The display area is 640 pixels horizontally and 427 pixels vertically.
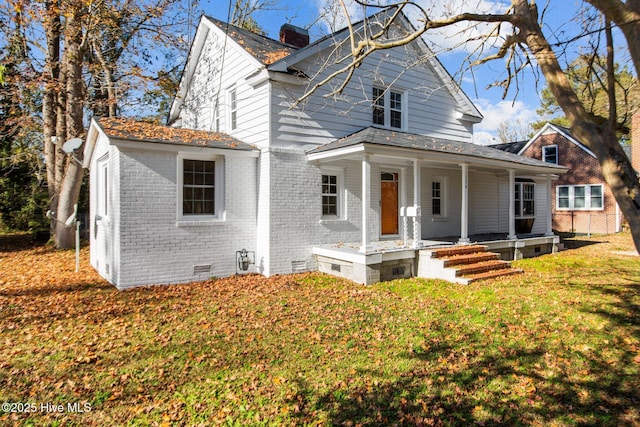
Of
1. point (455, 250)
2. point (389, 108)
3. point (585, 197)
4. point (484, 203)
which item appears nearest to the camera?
point (455, 250)

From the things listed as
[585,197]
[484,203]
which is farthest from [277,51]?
[585,197]

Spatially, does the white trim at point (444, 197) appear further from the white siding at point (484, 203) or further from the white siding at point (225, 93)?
the white siding at point (225, 93)

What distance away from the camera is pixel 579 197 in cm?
2234

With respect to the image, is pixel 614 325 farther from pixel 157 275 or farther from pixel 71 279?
pixel 71 279

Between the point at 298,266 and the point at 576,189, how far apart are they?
67.4ft

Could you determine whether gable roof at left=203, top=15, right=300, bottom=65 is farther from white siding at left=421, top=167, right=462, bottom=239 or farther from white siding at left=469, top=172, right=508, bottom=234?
white siding at left=469, top=172, right=508, bottom=234

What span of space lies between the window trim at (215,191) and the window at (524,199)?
1320cm

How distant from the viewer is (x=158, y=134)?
9.11 metres

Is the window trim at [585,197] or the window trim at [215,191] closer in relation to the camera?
the window trim at [215,191]

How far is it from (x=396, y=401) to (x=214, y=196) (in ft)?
24.0

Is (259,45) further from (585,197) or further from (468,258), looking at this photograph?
(585,197)

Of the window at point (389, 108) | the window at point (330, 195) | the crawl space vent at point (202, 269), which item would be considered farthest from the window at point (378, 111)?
the crawl space vent at point (202, 269)

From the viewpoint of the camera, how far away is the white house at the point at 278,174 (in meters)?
8.69

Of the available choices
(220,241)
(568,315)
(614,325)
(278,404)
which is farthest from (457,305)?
(220,241)
